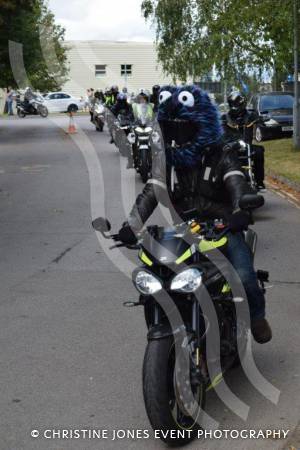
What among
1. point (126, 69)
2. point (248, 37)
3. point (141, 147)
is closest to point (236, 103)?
point (141, 147)

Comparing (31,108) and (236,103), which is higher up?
(236,103)

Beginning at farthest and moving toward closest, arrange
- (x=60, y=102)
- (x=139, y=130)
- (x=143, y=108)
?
1. (x=60, y=102)
2. (x=143, y=108)
3. (x=139, y=130)

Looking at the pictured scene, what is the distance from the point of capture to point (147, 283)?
4.49 meters

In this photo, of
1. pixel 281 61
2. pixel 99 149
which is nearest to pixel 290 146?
pixel 281 61

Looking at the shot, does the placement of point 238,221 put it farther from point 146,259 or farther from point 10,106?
point 10,106

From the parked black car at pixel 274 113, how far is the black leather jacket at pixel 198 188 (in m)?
21.3

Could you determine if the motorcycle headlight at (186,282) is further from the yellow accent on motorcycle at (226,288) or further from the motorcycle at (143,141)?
the motorcycle at (143,141)

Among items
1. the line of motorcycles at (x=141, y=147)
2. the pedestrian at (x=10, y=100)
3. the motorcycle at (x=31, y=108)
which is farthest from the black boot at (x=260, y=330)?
the pedestrian at (x=10, y=100)

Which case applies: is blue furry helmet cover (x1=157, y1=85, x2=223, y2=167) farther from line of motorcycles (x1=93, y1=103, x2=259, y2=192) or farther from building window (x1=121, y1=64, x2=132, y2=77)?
building window (x1=121, y1=64, x2=132, y2=77)

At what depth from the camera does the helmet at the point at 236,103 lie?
12797 mm

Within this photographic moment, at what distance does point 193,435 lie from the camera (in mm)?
4543

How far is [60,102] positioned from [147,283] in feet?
198

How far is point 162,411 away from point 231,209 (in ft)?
4.79

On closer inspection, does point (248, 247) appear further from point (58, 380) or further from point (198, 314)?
point (58, 380)
